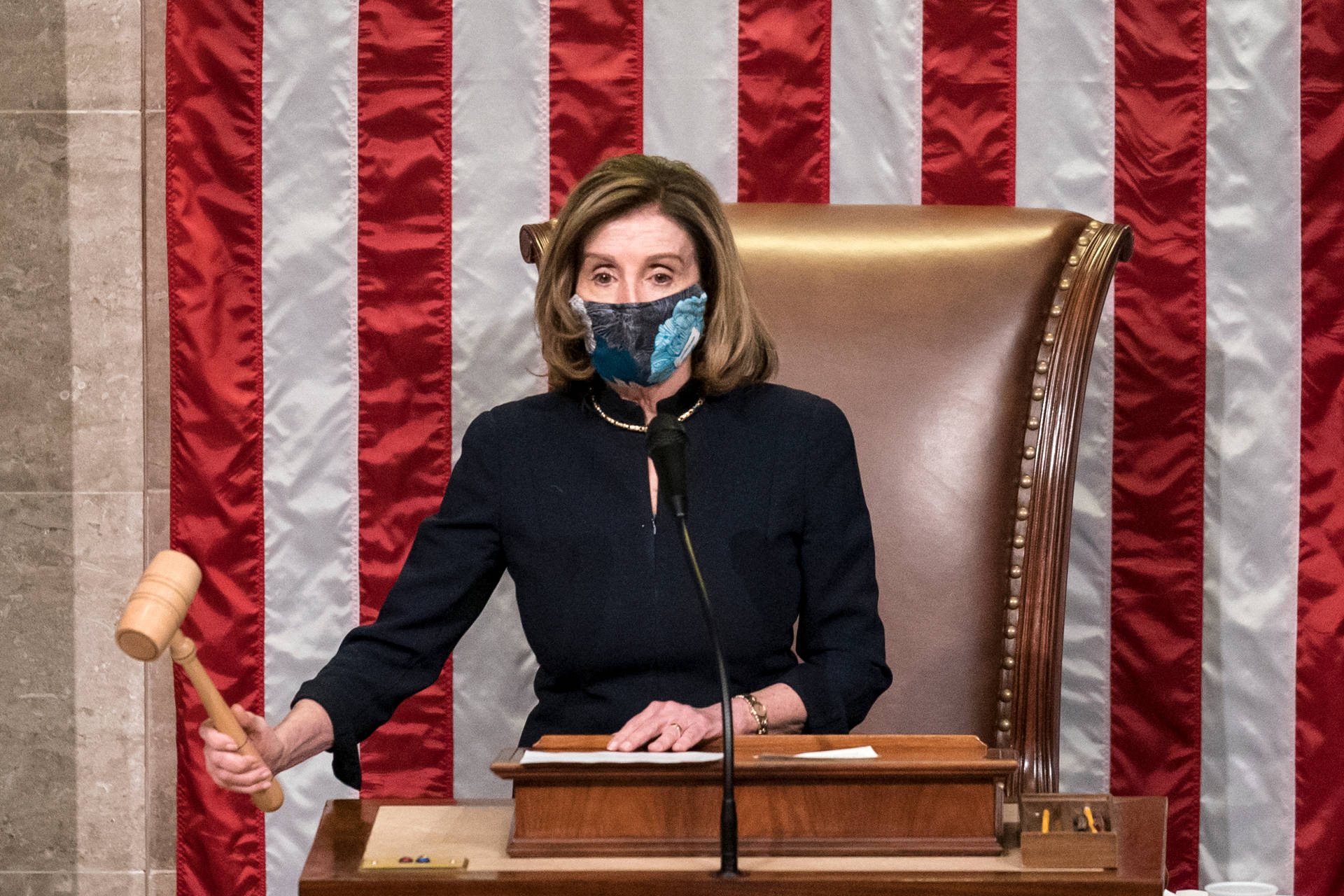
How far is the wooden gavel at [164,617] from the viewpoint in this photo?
1085 mm

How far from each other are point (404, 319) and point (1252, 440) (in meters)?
1.53

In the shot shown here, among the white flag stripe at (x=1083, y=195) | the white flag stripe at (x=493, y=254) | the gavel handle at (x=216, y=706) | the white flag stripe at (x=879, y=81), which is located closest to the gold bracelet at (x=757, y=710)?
the gavel handle at (x=216, y=706)

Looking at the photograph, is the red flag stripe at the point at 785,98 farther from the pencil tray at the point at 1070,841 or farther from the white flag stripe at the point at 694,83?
the pencil tray at the point at 1070,841

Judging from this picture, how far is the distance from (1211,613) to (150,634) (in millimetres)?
2051

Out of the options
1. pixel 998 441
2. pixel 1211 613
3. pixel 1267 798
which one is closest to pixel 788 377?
pixel 998 441

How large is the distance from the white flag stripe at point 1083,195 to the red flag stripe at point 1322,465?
34 centimetres

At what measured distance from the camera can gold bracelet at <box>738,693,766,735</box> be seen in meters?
1.66

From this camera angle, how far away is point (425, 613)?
182 cm

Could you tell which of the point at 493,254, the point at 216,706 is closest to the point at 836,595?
the point at 216,706

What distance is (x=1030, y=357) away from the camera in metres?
2.23

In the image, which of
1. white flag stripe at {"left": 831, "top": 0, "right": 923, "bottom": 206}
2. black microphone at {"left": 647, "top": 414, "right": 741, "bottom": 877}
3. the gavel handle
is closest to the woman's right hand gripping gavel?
the gavel handle

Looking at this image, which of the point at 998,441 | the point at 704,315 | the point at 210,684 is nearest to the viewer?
the point at 210,684

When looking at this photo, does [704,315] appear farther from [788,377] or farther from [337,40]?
[337,40]

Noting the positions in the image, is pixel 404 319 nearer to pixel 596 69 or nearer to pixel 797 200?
pixel 596 69
